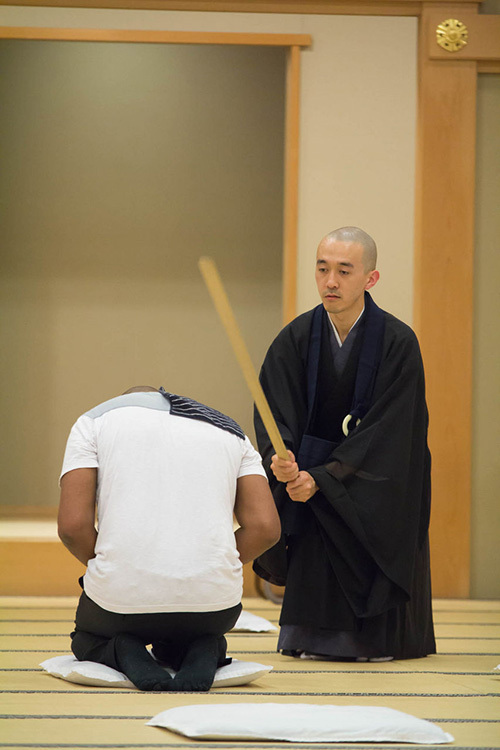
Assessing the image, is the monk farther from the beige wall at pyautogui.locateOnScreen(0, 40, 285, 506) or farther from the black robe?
the beige wall at pyautogui.locateOnScreen(0, 40, 285, 506)

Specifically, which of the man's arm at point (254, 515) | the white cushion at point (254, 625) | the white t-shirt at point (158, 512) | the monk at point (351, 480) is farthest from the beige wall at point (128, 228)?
the white t-shirt at point (158, 512)

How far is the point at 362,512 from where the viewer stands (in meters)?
3.23

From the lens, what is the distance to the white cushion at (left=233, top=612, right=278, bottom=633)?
3.71 m

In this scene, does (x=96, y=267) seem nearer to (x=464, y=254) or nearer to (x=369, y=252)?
(x=464, y=254)

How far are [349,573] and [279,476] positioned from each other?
0.43m

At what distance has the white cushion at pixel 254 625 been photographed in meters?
3.71

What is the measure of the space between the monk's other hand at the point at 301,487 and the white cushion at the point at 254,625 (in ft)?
2.36

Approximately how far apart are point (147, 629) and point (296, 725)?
623 mm

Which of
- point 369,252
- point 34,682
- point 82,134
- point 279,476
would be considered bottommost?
point 34,682

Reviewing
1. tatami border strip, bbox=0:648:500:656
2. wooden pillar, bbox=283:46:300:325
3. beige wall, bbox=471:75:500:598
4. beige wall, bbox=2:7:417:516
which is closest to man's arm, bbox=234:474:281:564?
tatami border strip, bbox=0:648:500:656

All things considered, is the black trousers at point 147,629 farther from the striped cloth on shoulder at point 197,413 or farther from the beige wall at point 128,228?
the beige wall at point 128,228

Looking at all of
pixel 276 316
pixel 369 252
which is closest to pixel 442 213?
pixel 369 252

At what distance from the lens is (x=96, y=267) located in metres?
6.41

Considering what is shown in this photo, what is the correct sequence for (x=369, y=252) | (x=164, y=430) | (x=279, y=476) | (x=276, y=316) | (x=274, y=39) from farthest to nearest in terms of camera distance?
(x=276, y=316) < (x=274, y=39) < (x=369, y=252) < (x=279, y=476) < (x=164, y=430)
